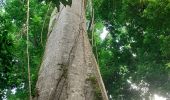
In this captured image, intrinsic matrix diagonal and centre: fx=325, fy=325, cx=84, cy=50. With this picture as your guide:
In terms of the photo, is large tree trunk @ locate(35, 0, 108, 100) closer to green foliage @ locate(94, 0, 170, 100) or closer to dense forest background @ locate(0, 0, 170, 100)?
dense forest background @ locate(0, 0, 170, 100)

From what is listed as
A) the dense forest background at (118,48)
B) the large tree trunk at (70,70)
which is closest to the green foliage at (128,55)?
the dense forest background at (118,48)

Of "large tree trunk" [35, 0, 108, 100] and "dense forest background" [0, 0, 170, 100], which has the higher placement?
"dense forest background" [0, 0, 170, 100]

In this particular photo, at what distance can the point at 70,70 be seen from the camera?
3186mm

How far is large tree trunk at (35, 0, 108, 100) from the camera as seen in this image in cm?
281

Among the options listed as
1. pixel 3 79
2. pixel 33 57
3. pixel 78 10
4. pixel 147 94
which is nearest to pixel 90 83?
pixel 78 10

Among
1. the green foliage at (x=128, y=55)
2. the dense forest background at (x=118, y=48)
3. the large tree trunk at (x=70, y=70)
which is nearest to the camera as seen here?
the large tree trunk at (x=70, y=70)

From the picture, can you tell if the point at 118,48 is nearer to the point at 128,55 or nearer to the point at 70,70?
the point at 128,55

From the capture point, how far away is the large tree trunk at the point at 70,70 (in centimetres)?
281

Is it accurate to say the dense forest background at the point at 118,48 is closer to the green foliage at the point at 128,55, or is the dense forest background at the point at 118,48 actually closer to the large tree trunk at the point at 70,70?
the green foliage at the point at 128,55

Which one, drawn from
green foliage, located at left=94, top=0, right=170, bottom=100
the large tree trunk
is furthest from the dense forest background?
the large tree trunk

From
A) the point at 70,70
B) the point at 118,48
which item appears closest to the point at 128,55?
the point at 118,48

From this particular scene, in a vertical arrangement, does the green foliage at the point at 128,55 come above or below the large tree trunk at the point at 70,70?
above

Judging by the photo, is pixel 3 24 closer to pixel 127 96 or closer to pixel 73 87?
pixel 73 87

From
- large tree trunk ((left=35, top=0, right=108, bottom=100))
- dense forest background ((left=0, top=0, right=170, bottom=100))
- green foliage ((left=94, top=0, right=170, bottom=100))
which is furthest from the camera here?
green foliage ((left=94, top=0, right=170, bottom=100))
